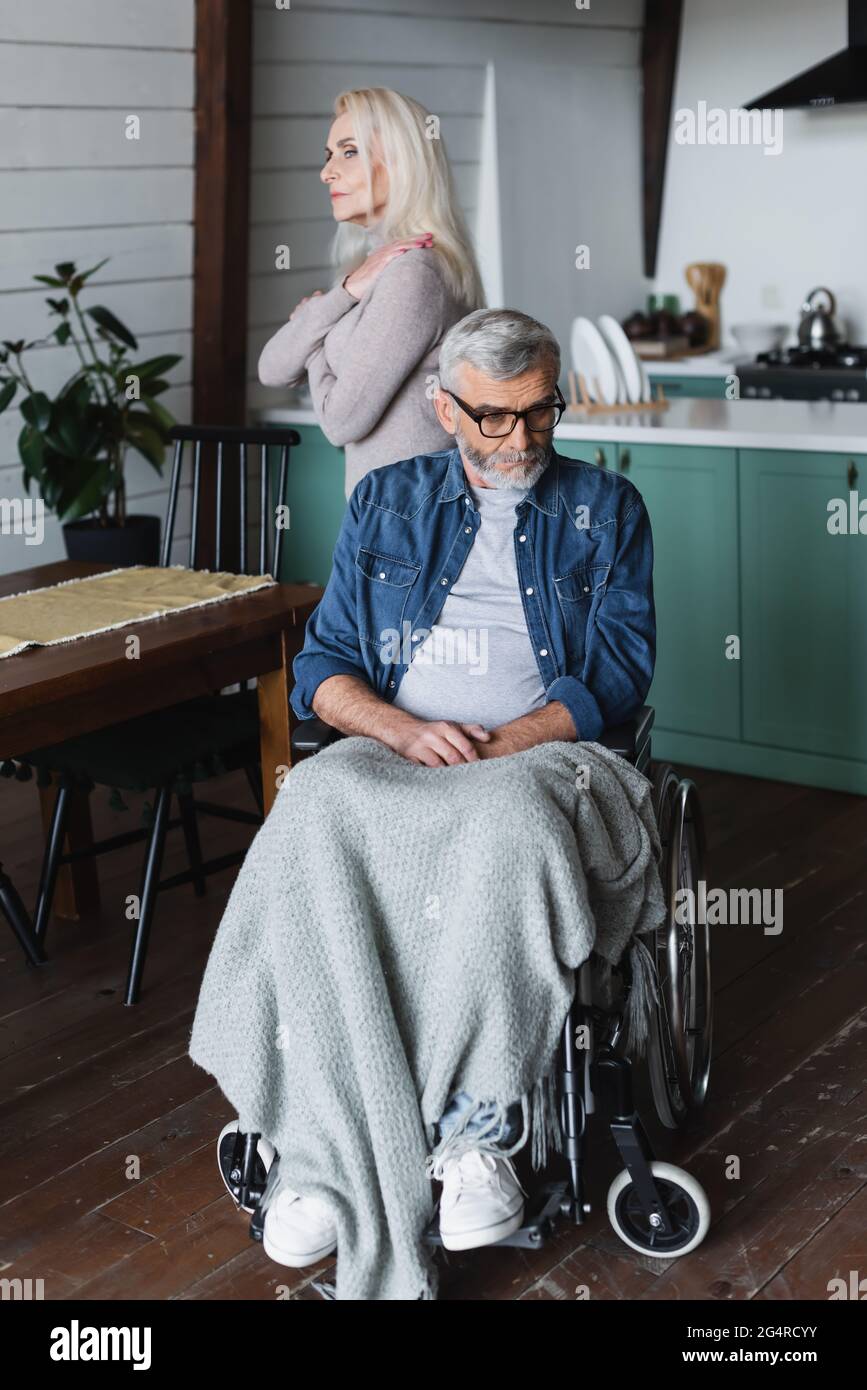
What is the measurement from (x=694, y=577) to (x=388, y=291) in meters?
1.48

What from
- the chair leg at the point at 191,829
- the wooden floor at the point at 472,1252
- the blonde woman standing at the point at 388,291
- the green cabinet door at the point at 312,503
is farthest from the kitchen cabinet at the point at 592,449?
the chair leg at the point at 191,829

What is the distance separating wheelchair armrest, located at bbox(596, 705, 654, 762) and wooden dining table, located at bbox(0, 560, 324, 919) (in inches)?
29.7

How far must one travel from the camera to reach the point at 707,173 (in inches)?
237

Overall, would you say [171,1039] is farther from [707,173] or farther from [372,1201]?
[707,173]

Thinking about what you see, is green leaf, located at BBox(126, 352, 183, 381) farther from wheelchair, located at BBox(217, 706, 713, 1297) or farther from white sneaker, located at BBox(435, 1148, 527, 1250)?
white sneaker, located at BBox(435, 1148, 527, 1250)

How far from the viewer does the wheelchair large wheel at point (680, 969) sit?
2.19 m

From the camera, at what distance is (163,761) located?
283 cm

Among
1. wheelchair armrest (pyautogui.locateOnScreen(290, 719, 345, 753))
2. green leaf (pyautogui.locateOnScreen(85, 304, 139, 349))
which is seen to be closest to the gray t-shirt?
wheelchair armrest (pyautogui.locateOnScreen(290, 719, 345, 753))

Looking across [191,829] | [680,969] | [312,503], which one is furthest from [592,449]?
[680,969]

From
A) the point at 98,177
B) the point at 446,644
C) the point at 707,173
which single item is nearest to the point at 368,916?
the point at 446,644

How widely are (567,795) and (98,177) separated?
2664mm

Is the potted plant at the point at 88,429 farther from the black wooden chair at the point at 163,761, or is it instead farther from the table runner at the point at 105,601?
the table runner at the point at 105,601
